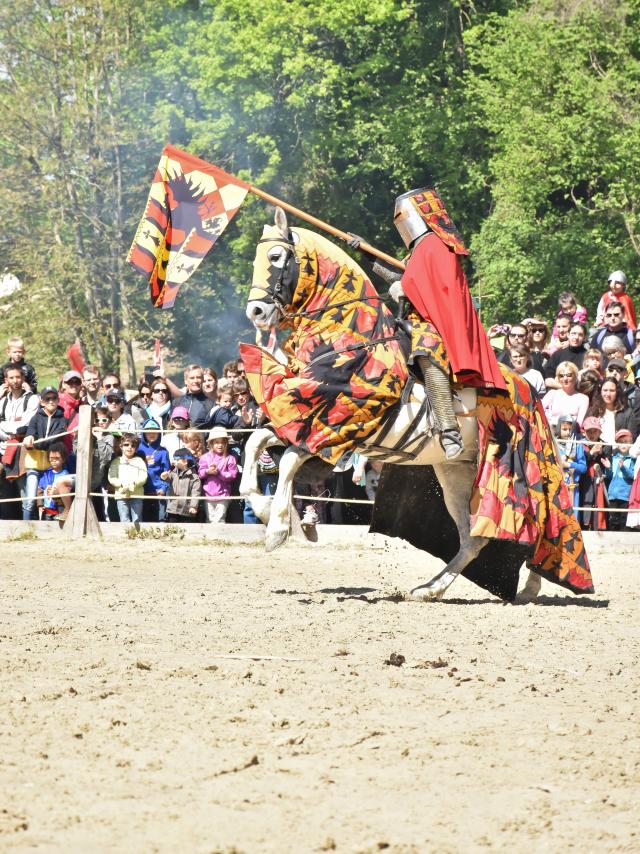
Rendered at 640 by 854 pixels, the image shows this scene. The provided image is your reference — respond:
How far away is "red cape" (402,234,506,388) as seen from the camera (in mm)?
8430

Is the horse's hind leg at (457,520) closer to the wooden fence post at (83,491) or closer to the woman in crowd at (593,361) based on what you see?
the woman in crowd at (593,361)

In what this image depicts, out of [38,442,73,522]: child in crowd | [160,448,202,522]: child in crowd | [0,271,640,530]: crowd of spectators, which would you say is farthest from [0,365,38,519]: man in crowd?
[160,448,202,522]: child in crowd

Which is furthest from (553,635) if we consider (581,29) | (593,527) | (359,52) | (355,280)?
(359,52)

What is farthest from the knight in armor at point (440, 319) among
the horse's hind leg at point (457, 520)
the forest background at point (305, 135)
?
the forest background at point (305, 135)

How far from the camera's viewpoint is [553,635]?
7785 millimetres

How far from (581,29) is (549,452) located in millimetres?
18875

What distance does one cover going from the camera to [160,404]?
14.3m

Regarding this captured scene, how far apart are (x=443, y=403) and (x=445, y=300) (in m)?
0.62

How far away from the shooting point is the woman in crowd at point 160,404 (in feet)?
46.4

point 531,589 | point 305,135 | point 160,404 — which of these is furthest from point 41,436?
point 305,135

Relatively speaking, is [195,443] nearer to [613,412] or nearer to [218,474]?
[218,474]

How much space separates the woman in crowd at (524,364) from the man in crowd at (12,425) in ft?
15.9

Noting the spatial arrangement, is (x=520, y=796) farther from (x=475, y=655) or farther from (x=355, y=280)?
(x=355, y=280)

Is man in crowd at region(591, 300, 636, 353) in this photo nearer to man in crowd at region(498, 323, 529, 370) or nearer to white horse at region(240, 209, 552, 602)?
man in crowd at region(498, 323, 529, 370)
